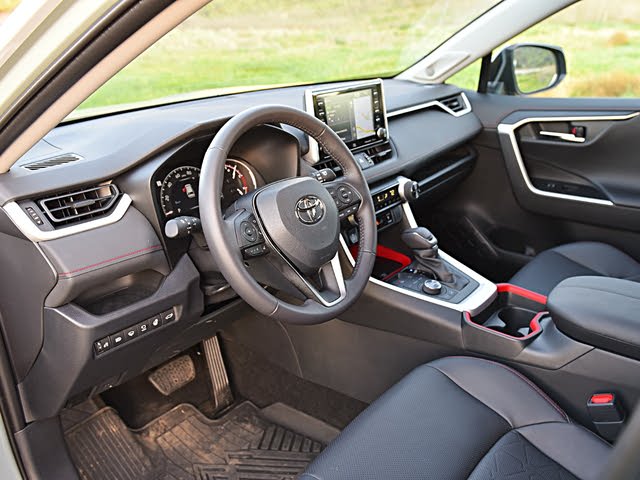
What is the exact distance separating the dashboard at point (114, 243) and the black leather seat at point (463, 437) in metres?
0.56

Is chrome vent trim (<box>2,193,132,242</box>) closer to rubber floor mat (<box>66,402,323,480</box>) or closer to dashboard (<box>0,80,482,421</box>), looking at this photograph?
dashboard (<box>0,80,482,421</box>)

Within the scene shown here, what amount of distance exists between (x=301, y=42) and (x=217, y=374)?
13.6ft

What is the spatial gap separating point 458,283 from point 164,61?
7.82 ft

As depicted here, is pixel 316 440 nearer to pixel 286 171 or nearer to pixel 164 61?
pixel 286 171

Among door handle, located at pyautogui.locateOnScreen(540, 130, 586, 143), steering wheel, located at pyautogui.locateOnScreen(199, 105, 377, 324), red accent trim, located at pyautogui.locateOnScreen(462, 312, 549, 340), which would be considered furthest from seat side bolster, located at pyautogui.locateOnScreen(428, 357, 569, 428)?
door handle, located at pyautogui.locateOnScreen(540, 130, 586, 143)

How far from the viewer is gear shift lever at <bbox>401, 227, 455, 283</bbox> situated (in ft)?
6.46

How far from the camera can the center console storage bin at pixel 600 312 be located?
4.53ft

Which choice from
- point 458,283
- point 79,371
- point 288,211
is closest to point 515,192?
point 458,283

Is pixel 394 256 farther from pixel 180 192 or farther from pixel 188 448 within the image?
pixel 188 448

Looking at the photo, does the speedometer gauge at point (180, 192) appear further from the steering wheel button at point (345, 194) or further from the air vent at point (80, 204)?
the steering wheel button at point (345, 194)

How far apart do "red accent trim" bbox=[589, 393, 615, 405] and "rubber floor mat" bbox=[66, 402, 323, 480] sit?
965 mm

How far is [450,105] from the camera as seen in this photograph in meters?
2.74

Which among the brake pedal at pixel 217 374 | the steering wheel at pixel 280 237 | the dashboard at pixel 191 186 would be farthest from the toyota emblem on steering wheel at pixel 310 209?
the brake pedal at pixel 217 374

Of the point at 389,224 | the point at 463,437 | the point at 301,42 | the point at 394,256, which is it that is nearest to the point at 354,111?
the point at 389,224
